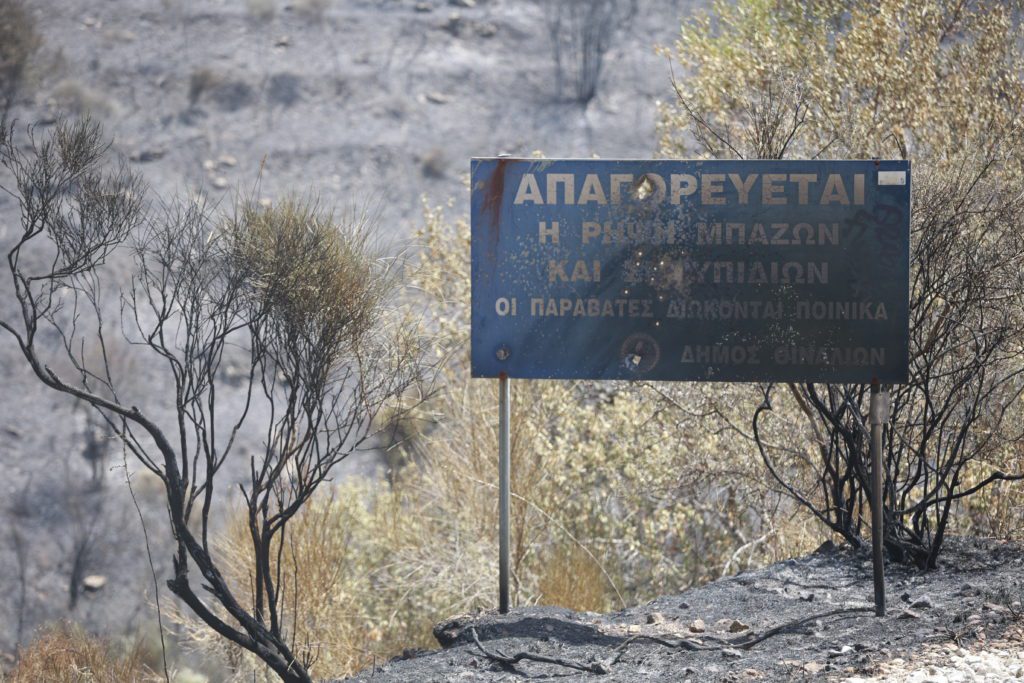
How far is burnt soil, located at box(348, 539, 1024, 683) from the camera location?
512cm

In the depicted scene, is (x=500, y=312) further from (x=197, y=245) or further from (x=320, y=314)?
(x=197, y=245)

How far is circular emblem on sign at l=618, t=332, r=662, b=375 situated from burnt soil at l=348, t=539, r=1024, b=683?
134 cm

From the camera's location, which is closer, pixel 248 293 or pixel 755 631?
pixel 755 631

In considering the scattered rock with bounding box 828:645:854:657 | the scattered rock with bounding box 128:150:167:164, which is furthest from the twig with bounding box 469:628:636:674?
the scattered rock with bounding box 128:150:167:164

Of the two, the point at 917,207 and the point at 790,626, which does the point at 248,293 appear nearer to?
the point at 790,626

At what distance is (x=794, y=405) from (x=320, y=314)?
6.14 meters

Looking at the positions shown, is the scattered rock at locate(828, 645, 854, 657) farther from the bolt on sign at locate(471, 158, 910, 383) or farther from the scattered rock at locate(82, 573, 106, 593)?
the scattered rock at locate(82, 573, 106, 593)

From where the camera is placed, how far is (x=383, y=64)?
38.1 metres

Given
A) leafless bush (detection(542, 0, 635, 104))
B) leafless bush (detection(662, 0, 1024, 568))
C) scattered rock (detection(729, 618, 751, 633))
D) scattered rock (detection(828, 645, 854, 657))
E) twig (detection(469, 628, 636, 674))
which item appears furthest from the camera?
leafless bush (detection(542, 0, 635, 104))

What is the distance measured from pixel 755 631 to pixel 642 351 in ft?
4.97

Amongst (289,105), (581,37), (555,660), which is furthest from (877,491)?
→ (581,37)

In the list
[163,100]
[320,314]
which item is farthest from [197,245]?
[163,100]

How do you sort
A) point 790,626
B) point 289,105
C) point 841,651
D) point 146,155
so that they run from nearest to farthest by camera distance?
point 841,651 → point 790,626 → point 146,155 → point 289,105

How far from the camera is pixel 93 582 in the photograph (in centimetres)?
2388
